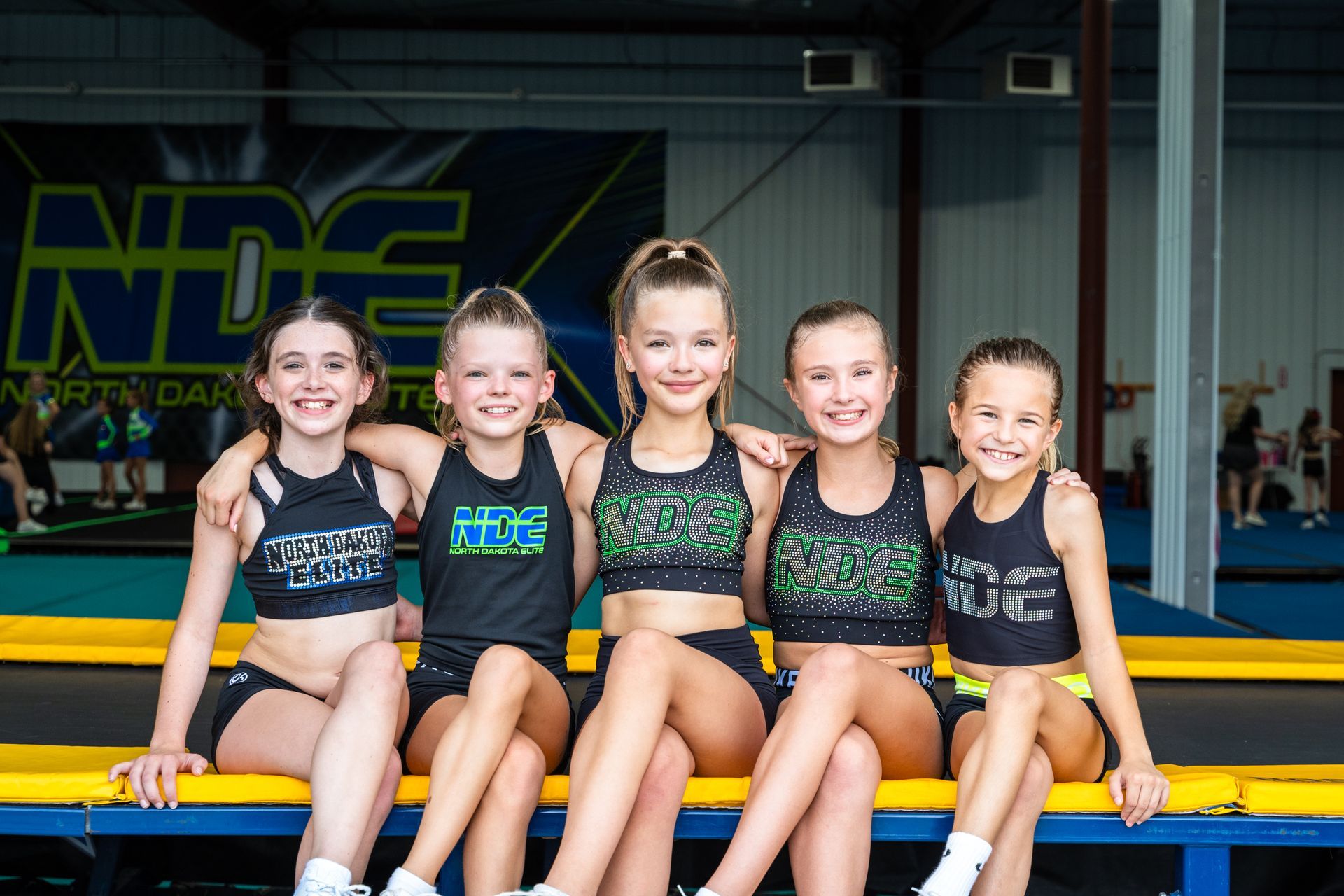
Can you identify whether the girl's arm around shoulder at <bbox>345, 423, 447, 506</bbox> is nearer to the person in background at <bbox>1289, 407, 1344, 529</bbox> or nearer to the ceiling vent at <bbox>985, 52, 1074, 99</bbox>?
the ceiling vent at <bbox>985, 52, 1074, 99</bbox>

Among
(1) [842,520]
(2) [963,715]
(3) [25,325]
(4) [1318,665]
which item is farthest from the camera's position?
(3) [25,325]

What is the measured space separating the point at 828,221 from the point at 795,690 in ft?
31.3

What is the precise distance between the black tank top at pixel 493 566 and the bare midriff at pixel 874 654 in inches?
15.0

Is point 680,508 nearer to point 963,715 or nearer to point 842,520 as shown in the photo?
point 842,520

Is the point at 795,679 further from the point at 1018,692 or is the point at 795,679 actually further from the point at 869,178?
the point at 869,178

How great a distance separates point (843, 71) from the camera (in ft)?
29.2

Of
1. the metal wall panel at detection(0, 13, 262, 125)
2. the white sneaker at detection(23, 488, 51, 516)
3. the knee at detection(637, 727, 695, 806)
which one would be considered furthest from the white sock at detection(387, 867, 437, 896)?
the metal wall panel at detection(0, 13, 262, 125)

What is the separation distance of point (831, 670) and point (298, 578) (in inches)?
35.1

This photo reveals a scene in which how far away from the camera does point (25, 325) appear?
391 inches

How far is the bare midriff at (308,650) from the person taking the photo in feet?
5.84

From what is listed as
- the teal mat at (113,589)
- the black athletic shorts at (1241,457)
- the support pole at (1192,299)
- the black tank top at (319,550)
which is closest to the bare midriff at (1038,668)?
the black tank top at (319,550)

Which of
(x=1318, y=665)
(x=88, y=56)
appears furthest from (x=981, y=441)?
(x=88, y=56)

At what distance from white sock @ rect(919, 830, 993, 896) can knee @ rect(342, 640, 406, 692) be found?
79 centimetres

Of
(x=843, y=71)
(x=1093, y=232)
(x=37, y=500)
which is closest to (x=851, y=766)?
(x=1093, y=232)
